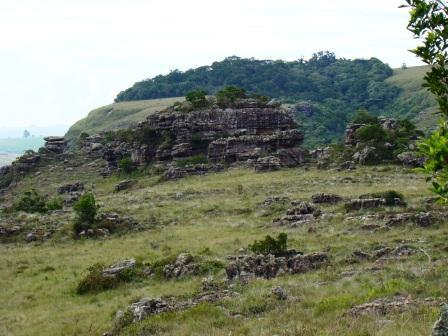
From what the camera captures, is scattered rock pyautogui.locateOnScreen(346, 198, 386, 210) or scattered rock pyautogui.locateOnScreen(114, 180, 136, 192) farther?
scattered rock pyautogui.locateOnScreen(114, 180, 136, 192)

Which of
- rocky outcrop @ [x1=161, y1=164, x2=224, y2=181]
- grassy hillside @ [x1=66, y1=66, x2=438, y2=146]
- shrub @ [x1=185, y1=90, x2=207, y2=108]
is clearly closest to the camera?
rocky outcrop @ [x1=161, y1=164, x2=224, y2=181]

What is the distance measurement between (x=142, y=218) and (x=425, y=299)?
1184 inches

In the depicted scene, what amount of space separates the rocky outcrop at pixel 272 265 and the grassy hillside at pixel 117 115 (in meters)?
148

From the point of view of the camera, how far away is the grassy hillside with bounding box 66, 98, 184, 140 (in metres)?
170

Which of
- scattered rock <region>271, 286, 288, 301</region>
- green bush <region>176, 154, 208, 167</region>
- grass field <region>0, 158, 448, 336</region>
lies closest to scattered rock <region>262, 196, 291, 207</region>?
grass field <region>0, 158, 448, 336</region>

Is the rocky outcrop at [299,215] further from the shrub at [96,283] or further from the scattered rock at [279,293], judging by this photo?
the scattered rock at [279,293]

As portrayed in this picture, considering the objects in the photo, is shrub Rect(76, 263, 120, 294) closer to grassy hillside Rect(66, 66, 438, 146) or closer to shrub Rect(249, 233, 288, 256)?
shrub Rect(249, 233, 288, 256)

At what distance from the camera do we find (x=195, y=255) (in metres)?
26.2

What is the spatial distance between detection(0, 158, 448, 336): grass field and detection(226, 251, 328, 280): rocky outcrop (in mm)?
828

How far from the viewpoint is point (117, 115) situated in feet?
595

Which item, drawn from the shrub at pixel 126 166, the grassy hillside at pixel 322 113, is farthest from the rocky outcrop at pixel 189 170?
the grassy hillside at pixel 322 113

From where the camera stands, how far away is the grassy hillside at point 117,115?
170 metres

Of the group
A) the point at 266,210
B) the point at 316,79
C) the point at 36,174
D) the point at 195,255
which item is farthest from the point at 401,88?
the point at 195,255

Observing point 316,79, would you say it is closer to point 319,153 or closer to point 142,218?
point 319,153
